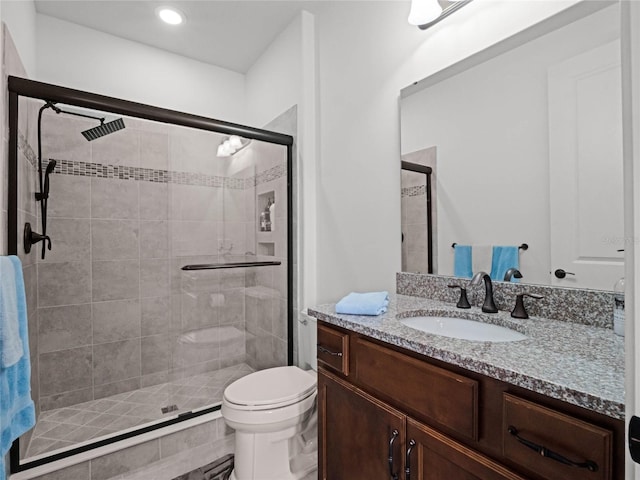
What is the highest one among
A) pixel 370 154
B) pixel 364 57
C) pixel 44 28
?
pixel 44 28

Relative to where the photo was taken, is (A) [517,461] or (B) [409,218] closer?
(A) [517,461]

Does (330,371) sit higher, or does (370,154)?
(370,154)

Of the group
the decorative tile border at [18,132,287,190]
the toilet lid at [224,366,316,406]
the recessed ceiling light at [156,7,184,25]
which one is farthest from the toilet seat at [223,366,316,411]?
the recessed ceiling light at [156,7,184,25]

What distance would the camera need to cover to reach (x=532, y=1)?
1124 millimetres

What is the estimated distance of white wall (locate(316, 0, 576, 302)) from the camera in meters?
1.39

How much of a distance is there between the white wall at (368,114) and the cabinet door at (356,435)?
2.15 feet

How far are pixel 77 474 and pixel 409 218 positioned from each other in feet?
6.46

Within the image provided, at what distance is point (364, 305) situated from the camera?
4.02 ft

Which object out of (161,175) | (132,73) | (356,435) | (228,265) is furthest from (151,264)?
(356,435)

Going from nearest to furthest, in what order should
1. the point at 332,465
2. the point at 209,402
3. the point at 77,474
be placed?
the point at 332,465, the point at 77,474, the point at 209,402

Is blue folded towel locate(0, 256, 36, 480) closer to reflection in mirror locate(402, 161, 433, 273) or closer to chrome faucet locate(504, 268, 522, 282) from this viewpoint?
reflection in mirror locate(402, 161, 433, 273)

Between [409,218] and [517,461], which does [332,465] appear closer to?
[517,461]

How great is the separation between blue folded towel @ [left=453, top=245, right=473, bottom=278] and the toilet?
36.5 inches

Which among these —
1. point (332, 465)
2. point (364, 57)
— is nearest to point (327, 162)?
point (364, 57)
